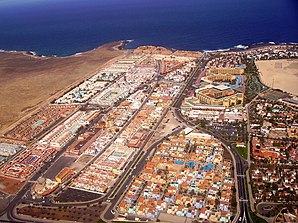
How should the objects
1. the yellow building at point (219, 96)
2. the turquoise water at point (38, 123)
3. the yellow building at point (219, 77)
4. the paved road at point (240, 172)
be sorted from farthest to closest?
the yellow building at point (219, 77)
the yellow building at point (219, 96)
the turquoise water at point (38, 123)
the paved road at point (240, 172)

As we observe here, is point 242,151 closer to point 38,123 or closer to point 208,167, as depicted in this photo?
point 208,167

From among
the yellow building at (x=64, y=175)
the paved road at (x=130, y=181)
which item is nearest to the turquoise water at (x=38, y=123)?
the paved road at (x=130, y=181)

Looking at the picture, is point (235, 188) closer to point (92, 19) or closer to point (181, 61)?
point (181, 61)

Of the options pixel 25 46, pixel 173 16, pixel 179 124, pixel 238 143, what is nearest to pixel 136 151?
pixel 179 124

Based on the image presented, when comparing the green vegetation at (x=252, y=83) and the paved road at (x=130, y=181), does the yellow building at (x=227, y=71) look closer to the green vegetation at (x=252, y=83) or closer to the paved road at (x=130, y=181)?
the green vegetation at (x=252, y=83)

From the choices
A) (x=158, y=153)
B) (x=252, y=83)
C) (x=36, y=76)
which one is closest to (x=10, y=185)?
(x=158, y=153)
